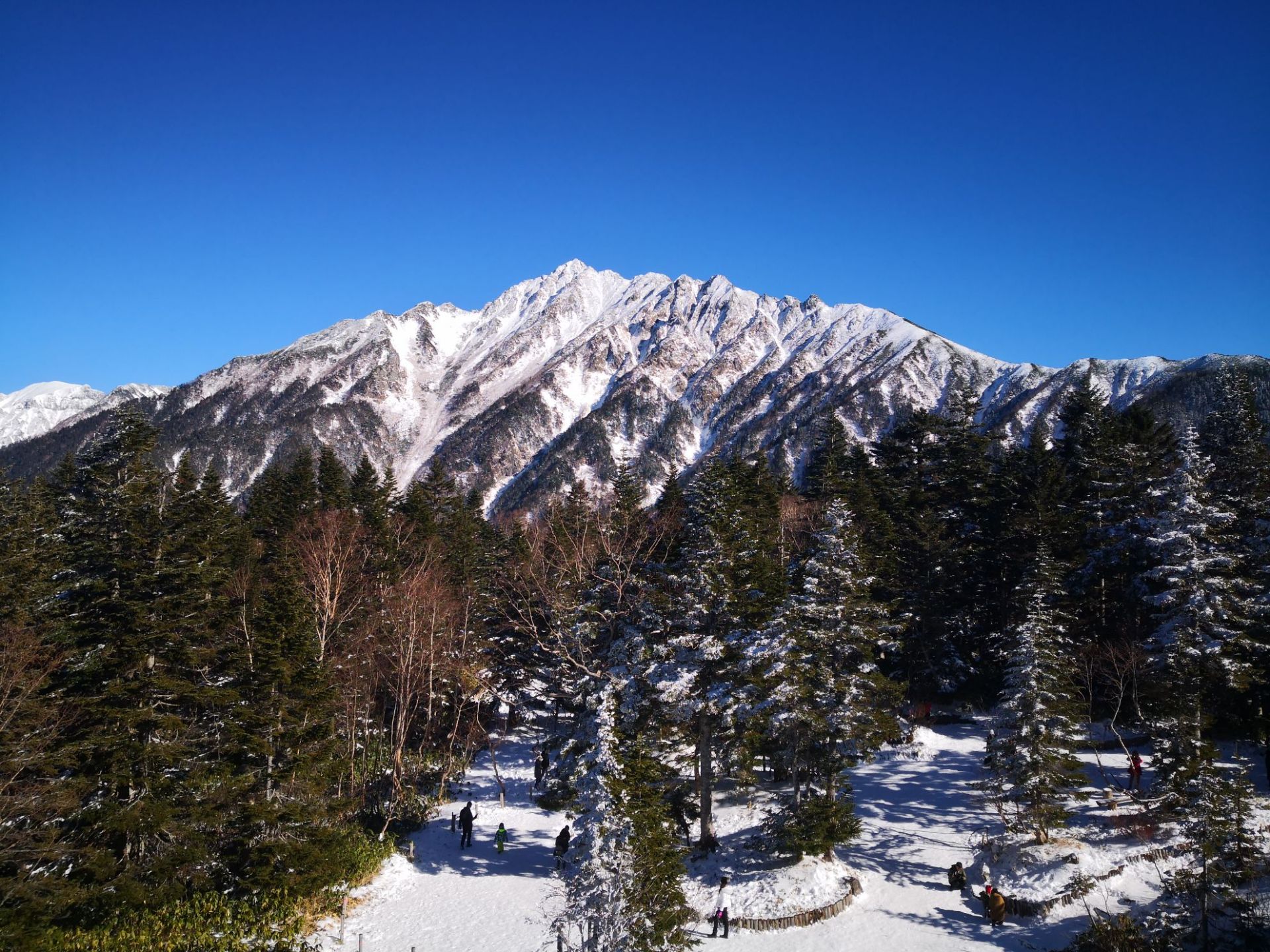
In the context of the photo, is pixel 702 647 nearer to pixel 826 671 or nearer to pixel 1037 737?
pixel 826 671

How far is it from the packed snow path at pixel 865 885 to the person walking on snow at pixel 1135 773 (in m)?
4.96

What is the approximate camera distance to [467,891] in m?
23.8

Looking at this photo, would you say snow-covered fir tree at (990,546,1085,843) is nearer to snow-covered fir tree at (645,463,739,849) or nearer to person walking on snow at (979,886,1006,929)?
person walking on snow at (979,886,1006,929)

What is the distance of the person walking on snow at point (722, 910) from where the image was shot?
2055 cm

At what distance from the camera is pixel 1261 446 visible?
110ft

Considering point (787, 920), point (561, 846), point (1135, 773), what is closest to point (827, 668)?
point (787, 920)

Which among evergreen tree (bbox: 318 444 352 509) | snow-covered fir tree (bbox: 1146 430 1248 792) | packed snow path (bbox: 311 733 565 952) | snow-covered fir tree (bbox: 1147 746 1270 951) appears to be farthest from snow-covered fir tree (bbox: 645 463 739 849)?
evergreen tree (bbox: 318 444 352 509)

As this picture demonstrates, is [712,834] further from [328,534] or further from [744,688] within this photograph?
[328,534]

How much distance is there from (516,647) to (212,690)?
22780 mm

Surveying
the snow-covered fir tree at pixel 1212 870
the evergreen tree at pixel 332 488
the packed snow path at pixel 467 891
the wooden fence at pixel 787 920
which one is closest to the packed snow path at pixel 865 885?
the packed snow path at pixel 467 891

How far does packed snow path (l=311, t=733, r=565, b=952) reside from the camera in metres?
20.5

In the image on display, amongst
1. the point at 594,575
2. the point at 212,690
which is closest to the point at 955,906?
the point at 594,575

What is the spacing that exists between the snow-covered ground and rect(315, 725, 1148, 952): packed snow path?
1.9 inches

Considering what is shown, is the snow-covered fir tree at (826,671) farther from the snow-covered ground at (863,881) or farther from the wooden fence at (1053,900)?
the wooden fence at (1053,900)
